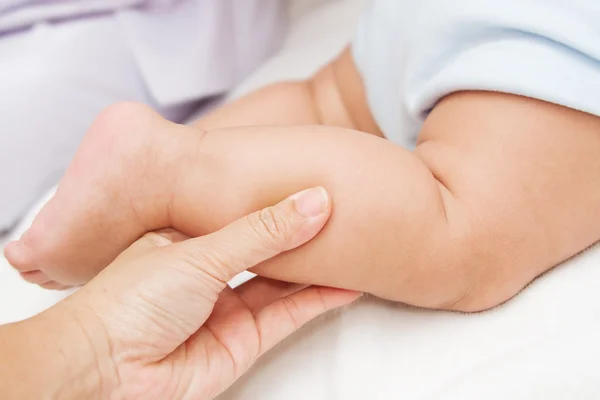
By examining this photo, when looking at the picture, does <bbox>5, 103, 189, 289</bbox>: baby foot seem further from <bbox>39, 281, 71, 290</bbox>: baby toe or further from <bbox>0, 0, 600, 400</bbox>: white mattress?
<bbox>0, 0, 600, 400</bbox>: white mattress

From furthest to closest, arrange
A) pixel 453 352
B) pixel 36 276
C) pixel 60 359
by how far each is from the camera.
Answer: pixel 36 276 < pixel 453 352 < pixel 60 359

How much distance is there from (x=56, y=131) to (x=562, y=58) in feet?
2.45

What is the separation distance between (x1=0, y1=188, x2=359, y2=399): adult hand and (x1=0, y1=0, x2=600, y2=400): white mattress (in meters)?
0.06

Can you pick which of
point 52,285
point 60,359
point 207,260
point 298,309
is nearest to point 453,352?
point 298,309

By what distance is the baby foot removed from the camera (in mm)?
646

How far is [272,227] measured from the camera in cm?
57

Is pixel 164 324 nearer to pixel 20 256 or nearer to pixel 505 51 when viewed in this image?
pixel 20 256

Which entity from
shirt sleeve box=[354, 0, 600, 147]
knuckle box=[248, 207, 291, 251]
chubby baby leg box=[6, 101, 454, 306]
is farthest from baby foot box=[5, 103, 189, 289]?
shirt sleeve box=[354, 0, 600, 147]

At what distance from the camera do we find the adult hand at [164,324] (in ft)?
1.73

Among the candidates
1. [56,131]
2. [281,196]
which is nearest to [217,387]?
[281,196]

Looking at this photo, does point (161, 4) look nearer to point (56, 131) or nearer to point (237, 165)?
point (56, 131)

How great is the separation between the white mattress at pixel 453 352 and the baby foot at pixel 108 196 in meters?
0.21

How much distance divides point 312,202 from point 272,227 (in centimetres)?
4

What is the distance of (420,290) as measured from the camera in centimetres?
63
